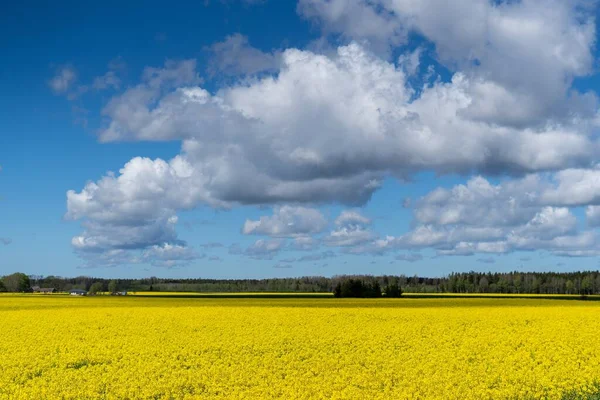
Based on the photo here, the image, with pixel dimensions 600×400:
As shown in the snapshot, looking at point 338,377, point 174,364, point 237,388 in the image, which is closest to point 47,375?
point 174,364

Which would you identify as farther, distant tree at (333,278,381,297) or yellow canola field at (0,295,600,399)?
distant tree at (333,278,381,297)

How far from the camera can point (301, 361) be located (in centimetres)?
2575

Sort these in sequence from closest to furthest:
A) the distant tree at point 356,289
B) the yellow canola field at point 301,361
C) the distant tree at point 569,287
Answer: the yellow canola field at point 301,361 < the distant tree at point 356,289 < the distant tree at point 569,287

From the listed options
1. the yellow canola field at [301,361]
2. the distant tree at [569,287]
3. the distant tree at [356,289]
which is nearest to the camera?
the yellow canola field at [301,361]

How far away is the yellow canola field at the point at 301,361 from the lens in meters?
20.2

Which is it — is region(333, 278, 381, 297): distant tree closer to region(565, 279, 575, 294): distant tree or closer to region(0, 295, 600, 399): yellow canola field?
region(0, 295, 600, 399): yellow canola field

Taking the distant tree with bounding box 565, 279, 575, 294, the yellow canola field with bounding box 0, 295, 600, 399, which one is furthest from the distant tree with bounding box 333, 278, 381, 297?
the distant tree with bounding box 565, 279, 575, 294

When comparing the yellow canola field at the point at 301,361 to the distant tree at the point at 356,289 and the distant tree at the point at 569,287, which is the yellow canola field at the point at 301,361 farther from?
the distant tree at the point at 569,287

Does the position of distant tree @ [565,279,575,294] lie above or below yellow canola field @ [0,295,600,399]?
above

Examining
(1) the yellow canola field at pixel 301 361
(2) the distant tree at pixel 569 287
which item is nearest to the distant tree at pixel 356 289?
(1) the yellow canola field at pixel 301 361

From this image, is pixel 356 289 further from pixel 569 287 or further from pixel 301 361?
pixel 301 361

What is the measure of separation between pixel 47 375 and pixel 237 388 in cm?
894

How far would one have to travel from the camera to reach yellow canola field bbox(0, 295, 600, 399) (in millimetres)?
20203

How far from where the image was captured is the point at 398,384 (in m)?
20.6
